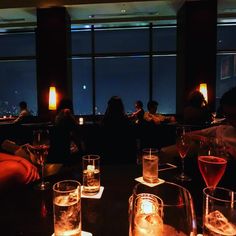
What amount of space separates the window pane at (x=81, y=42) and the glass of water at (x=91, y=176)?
718cm

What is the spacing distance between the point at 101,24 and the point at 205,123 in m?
4.97

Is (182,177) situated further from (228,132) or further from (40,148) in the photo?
(40,148)

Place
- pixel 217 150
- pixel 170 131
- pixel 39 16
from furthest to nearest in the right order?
1. pixel 39 16
2. pixel 170 131
3. pixel 217 150

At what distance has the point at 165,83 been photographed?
25.8 ft

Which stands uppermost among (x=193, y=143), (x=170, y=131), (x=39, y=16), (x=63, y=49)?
(x=39, y=16)

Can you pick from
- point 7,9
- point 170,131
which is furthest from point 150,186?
point 7,9

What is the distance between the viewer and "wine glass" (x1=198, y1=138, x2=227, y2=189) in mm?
864

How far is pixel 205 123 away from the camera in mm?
4039

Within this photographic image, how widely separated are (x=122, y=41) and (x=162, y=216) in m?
8.08

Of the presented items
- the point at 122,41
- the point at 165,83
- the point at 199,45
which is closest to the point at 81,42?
the point at 122,41

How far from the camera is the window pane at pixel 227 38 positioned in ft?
24.8

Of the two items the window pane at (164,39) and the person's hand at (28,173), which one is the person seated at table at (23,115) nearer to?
the window pane at (164,39)

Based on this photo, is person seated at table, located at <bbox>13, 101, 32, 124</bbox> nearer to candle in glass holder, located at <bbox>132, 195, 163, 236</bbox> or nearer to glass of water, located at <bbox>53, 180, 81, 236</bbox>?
A: glass of water, located at <bbox>53, 180, 81, 236</bbox>

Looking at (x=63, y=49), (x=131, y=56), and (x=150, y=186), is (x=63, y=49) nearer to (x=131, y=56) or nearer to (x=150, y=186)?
(x=131, y=56)
